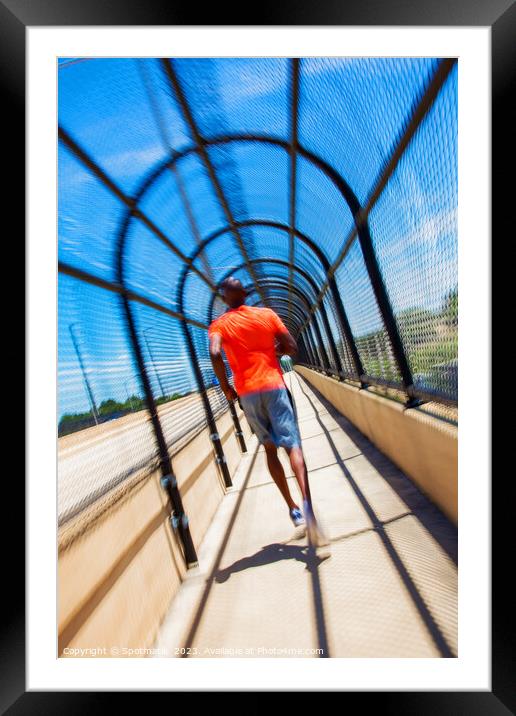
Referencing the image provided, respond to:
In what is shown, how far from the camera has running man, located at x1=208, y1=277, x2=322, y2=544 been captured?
125 inches

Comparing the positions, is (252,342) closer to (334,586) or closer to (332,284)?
(334,586)

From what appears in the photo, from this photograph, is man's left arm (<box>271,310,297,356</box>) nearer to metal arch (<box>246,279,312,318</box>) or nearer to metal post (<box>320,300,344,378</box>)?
metal post (<box>320,300,344,378</box>)

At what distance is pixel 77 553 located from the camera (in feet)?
7.35

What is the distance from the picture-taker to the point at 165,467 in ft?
10.6

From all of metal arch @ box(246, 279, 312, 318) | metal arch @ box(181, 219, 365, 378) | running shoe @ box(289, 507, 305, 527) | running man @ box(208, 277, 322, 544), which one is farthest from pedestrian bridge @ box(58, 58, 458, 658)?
Result: metal arch @ box(246, 279, 312, 318)

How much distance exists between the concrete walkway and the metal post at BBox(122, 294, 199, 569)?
18 centimetres

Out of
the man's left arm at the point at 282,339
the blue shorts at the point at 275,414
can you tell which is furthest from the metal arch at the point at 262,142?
the blue shorts at the point at 275,414

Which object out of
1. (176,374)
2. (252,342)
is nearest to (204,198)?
(176,374)

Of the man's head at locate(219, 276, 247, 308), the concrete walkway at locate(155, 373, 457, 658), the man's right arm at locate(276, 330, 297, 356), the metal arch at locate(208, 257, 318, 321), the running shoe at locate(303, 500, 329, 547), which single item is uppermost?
the metal arch at locate(208, 257, 318, 321)
